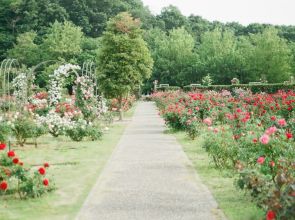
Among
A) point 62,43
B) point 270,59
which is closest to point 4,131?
point 62,43

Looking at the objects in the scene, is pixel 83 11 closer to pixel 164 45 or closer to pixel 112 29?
pixel 164 45

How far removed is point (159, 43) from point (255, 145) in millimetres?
62379

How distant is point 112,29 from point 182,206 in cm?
1987

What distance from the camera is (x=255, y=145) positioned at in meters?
7.73

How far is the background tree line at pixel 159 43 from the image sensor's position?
5481 cm

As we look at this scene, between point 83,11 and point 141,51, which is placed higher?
point 83,11

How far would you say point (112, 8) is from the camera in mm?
78812

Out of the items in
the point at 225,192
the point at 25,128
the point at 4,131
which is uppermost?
the point at 4,131

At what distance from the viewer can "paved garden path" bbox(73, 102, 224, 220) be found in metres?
6.48

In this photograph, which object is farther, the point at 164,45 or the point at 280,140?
the point at 164,45

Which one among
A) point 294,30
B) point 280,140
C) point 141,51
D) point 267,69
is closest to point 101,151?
point 280,140

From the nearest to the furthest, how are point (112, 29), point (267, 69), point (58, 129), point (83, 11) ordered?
point (58, 129) → point (112, 29) → point (267, 69) → point (83, 11)

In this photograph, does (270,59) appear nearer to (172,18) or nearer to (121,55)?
(121,55)

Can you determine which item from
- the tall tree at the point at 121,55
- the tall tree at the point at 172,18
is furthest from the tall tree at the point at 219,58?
the tall tree at the point at 121,55
